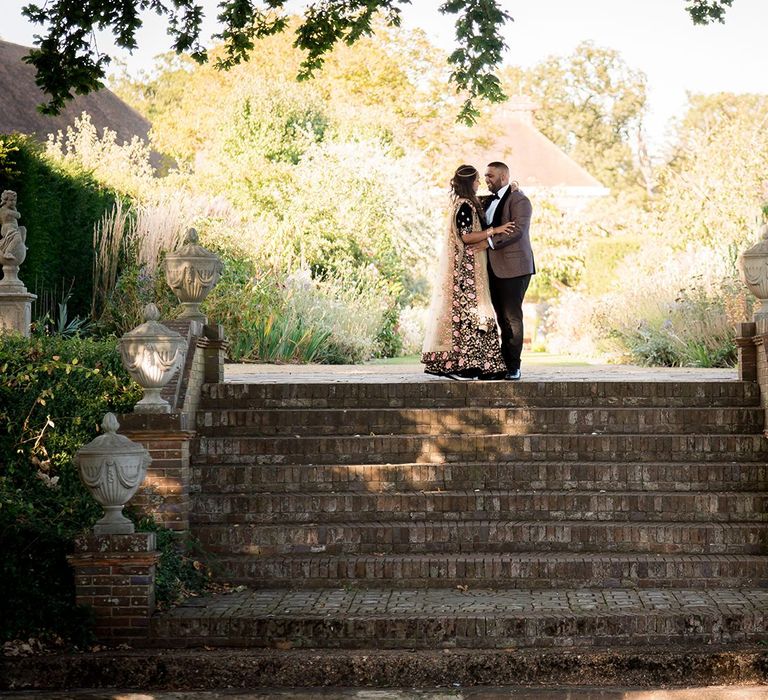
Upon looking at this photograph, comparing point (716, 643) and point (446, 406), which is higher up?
point (446, 406)

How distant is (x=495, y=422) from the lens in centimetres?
1013

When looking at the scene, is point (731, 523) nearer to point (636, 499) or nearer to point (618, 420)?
point (636, 499)

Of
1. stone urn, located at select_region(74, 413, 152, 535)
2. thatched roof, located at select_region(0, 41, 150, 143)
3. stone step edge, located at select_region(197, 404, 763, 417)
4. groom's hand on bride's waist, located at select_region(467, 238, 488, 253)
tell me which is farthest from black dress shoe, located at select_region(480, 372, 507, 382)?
thatched roof, located at select_region(0, 41, 150, 143)

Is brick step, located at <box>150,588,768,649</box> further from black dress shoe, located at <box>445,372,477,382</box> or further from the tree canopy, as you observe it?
the tree canopy

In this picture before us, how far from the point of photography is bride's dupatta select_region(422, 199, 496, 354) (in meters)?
11.5

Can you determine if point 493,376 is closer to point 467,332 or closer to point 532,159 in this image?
point 467,332

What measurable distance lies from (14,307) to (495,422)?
5.38m

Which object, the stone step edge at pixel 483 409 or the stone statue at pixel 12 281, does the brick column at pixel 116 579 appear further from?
the stone statue at pixel 12 281

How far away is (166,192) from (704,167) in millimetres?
11367

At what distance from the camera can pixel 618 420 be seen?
10133 millimetres

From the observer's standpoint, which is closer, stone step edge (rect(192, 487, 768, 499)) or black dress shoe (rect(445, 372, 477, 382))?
stone step edge (rect(192, 487, 768, 499))

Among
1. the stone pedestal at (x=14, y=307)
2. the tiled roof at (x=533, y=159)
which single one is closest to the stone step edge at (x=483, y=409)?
the stone pedestal at (x=14, y=307)

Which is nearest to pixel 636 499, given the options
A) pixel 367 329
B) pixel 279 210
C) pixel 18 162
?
pixel 18 162

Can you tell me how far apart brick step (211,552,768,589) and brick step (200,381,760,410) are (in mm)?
1956
